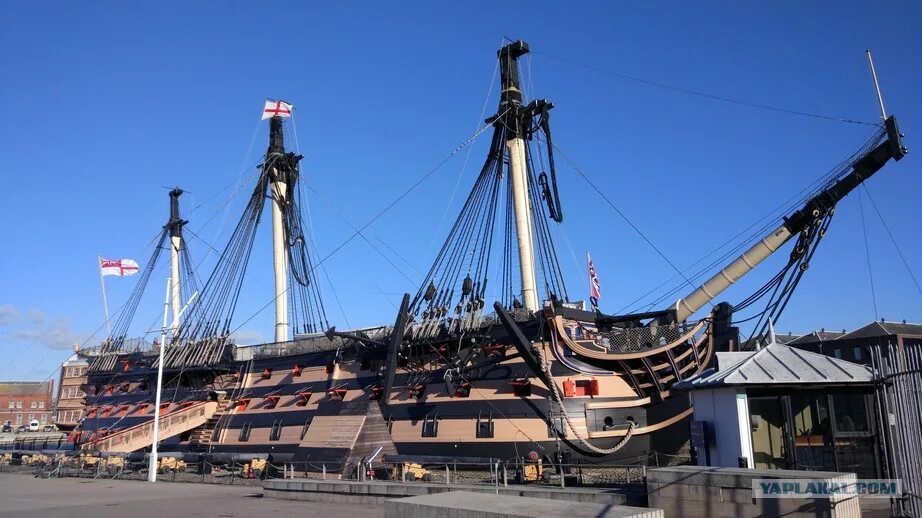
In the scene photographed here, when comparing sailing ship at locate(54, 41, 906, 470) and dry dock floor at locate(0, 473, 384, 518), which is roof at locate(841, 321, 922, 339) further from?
dry dock floor at locate(0, 473, 384, 518)

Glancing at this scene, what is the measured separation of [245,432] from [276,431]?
2431 millimetres

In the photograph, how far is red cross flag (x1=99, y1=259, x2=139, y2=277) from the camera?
142ft

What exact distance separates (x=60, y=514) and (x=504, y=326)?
13.9m

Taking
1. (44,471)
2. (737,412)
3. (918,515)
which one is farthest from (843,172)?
(44,471)

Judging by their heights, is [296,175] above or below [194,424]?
above

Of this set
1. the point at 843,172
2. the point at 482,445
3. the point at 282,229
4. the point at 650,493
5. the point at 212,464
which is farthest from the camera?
the point at 282,229

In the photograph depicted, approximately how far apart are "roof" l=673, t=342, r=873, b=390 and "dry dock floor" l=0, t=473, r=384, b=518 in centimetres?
772

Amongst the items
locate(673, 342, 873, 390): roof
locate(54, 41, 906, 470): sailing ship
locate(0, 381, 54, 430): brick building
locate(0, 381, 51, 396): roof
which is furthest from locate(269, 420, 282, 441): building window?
locate(0, 381, 51, 396): roof

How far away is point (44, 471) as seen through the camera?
100 ft

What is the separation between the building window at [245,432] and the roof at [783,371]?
85.1ft

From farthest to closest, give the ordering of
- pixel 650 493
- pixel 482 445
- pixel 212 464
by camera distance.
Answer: pixel 212 464
pixel 482 445
pixel 650 493

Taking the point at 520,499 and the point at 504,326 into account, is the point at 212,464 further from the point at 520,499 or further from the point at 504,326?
the point at 520,499

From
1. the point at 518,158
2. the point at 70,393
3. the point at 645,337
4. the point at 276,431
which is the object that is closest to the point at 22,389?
the point at 70,393

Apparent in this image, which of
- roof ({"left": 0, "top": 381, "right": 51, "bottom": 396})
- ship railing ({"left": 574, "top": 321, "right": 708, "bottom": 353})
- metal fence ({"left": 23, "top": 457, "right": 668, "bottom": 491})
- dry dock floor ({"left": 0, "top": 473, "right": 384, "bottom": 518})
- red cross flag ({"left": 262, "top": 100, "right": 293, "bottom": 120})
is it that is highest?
red cross flag ({"left": 262, "top": 100, "right": 293, "bottom": 120})
